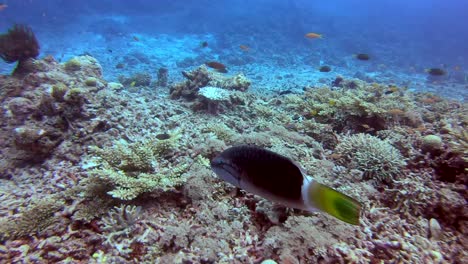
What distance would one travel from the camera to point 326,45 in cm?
3731

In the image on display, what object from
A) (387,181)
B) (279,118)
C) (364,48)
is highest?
(387,181)

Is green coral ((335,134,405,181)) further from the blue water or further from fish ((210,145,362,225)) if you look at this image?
the blue water

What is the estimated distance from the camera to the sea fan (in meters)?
7.76

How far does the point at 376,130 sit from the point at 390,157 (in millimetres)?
1978

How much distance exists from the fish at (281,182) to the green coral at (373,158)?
291 centimetres

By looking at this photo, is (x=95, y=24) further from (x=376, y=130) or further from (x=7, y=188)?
(x=376, y=130)

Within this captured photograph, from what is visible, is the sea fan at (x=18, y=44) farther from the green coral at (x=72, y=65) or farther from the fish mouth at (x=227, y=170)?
the fish mouth at (x=227, y=170)

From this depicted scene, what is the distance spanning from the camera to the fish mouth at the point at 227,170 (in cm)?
150

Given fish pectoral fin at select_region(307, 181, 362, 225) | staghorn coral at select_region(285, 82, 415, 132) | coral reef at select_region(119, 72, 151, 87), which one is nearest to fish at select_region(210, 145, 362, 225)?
fish pectoral fin at select_region(307, 181, 362, 225)

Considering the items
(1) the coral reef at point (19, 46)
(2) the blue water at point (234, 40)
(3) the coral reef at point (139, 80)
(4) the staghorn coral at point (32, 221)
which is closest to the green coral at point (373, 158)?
(4) the staghorn coral at point (32, 221)

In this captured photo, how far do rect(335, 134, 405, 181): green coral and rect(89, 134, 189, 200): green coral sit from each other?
2.72 metres

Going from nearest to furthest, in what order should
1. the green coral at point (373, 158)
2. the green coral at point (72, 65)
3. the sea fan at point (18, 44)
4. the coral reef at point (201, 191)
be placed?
the coral reef at point (201, 191), the green coral at point (373, 158), the sea fan at point (18, 44), the green coral at point (72, 65)

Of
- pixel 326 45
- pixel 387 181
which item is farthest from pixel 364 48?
pixel 387 181

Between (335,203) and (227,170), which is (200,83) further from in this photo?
(335,203)
